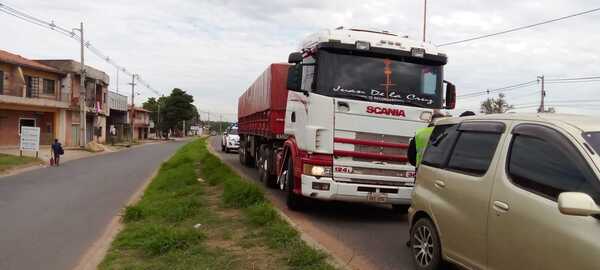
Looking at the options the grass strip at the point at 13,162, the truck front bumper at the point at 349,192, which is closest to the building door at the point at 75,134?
the grass strip at the point at 13,162

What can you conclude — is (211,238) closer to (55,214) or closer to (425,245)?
(425,245)

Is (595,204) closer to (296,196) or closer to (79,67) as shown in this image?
(296,196)

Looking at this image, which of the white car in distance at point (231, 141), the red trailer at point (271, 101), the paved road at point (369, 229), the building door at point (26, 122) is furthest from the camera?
the building door at point (26, 122)

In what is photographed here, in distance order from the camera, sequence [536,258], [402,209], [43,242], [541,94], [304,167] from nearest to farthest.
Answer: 1. [536,258]
2. [43,242]
3. [304,167]
4. [402,209]
5. [541,94]

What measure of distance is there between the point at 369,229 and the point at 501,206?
458 cm

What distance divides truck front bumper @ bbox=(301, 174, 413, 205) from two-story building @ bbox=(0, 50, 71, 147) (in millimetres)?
35683

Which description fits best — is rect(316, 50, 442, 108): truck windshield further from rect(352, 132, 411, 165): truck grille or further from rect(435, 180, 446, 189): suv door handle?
rect(435, 180, 446, 189): suv door handle

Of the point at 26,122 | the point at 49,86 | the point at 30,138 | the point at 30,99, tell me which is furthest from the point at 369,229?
the point at 49,86

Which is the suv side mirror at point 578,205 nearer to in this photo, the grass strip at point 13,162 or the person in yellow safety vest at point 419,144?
the person in yellow safety vest at point 419,144

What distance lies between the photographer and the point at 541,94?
41125 millimetres

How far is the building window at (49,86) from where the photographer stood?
4603 cm

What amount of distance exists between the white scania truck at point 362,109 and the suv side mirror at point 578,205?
5.60 meters

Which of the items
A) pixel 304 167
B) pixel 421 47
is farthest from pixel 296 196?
pixel 421 47

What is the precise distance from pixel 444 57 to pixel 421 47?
0.44 meters
